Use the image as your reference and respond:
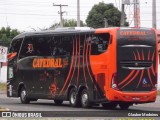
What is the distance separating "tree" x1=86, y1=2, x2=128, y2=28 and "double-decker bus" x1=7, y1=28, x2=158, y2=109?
167ft

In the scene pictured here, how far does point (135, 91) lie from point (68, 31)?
4521mm

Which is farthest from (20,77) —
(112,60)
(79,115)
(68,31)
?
(79,115)

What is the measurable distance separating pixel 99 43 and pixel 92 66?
1.11 metres

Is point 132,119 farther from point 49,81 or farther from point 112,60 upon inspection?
point 49,81

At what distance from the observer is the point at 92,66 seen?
1099 inches

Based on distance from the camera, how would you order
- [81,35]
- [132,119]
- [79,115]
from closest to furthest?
[132,119], [79,115], [81,35]

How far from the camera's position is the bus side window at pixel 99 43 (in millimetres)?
27062

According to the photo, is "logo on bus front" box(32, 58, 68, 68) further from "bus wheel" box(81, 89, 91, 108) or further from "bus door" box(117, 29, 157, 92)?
"bus door" box(117, 29, 157, 92)

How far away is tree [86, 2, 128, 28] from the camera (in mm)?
83312

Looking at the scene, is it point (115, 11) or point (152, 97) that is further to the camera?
point (115, 11)

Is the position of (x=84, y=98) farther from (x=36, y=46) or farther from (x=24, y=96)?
(x=24, y=96)

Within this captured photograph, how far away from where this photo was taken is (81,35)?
28.7 m

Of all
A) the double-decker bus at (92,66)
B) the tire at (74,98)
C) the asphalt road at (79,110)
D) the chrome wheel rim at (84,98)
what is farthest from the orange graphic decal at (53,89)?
the chrome wheel rim at (84,98)

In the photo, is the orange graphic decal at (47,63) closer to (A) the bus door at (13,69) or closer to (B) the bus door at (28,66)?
(B) the bus door at (28,66)
